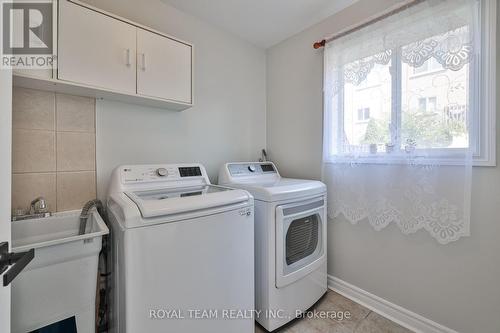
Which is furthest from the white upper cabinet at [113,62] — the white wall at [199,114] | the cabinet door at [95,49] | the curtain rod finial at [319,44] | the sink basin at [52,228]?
the curtain rod finial at [319,44]

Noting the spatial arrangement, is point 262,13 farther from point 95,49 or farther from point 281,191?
point 281,191

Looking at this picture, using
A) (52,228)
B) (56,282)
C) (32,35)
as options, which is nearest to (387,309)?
(56,282)

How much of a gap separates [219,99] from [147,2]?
0.90m

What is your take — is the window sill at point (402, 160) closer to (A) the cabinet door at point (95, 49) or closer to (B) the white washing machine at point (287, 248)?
(B) the white washing machine at point (287, 248)

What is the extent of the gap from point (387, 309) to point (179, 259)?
61.1 inches

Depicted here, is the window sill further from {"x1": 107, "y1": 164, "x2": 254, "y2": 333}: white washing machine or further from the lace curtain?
{"x1": 107, "y1": 164, "x2": 254, "y2": 333}: white washing machine

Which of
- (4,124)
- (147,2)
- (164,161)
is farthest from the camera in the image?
(164,161)

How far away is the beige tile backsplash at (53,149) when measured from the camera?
125 centimetres

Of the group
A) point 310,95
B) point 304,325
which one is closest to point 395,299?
point 304,325

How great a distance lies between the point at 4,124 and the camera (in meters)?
0.57

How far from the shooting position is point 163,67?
153cm

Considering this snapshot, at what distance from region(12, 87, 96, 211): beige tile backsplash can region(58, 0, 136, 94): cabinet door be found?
28cm

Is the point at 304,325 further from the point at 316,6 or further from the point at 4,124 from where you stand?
the point at 316,6

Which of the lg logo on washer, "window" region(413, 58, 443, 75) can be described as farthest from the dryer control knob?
"window" region(413, 58, 443, 75)
